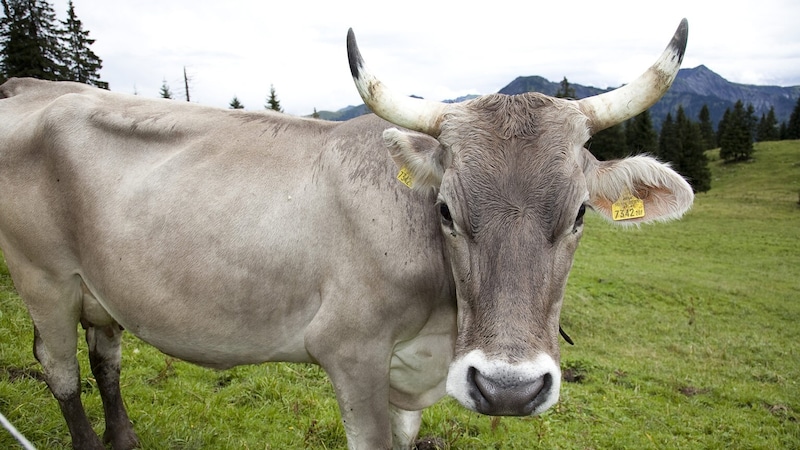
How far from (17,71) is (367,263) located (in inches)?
1108

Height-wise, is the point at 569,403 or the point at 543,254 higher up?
the point at 543,254

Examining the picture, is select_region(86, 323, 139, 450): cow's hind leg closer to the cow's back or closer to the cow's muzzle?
the cow's back

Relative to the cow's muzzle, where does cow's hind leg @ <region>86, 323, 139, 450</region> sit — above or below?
below

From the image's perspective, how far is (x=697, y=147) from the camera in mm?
52562

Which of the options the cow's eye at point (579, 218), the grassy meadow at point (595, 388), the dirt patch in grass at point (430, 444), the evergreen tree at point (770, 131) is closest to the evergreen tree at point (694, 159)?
the grassy meadow at point (595, 388)

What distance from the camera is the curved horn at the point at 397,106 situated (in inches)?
114

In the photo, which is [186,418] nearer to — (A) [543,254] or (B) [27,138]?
(B) [27,138]

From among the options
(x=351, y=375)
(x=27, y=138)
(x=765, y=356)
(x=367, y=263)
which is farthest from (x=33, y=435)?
(x=765, y=356)

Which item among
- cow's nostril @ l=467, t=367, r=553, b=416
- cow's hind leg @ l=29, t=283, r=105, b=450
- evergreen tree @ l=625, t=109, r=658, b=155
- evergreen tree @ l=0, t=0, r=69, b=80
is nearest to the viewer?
cow's nostril @ l=467, t=367, r=553, b=416

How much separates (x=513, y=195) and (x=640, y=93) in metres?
0.99

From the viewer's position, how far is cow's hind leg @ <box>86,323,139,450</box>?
4328 millimetres

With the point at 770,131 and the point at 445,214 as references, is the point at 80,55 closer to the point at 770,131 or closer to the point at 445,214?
the point at 445,214

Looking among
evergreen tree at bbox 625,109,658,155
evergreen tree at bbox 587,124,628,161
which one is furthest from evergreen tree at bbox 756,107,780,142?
evergreen tree at bbox 587,124,628,161

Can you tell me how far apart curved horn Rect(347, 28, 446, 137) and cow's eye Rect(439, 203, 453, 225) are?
443mm
